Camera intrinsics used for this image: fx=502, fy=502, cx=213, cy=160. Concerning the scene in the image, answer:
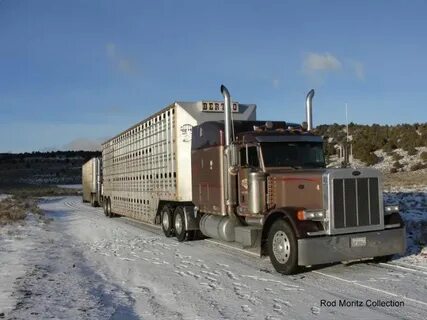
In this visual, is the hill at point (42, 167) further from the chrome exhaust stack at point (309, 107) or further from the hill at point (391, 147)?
the chrome exhaust stack at point (309, 107)

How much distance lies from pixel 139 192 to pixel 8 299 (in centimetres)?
1154

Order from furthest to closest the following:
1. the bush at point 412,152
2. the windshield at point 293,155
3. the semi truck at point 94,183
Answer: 1. the bush at point 412,152
2. the semi truck at point 94,183
3. the windshield at point 293,155

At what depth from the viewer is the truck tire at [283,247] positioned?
8.83 metres

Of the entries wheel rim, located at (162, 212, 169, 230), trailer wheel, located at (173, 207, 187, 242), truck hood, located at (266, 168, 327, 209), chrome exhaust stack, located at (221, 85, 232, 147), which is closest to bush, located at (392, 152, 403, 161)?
wheel rim, located at (162, 212, 169, 230)

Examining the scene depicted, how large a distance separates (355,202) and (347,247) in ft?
2.66

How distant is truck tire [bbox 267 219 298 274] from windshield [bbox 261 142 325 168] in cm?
161

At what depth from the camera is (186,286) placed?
27.7 ft

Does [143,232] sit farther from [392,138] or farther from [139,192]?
[392,138]

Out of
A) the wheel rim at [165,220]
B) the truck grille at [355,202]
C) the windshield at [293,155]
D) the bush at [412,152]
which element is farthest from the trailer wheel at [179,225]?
the bush at [412,152]

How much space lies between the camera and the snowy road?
679cm

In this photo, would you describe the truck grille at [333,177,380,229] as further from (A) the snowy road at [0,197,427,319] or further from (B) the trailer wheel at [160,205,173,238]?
(B) the trailer wheel at [160,205,173,238]

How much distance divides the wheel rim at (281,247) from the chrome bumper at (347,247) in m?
0.40

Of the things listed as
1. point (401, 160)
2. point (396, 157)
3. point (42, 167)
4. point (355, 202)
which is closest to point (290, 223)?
point (355, 202)

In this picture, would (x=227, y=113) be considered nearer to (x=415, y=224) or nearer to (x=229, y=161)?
(x=229, y=161)
